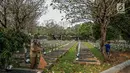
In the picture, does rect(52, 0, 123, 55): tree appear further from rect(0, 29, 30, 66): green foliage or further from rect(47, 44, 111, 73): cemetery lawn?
rect(0, 29, 30, 66): green foliage

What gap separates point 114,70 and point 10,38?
6059 millimetres

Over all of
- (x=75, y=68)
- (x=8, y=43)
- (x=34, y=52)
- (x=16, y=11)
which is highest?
(x=16, y=11)

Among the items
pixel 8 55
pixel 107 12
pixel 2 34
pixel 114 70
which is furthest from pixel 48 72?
pixel 107 12

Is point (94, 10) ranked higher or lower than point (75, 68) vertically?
higher

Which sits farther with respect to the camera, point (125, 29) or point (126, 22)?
point (125, 29)

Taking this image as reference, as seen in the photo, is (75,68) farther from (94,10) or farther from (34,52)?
(94,10)

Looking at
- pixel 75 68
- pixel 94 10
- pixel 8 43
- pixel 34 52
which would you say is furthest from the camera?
pixel 94 10

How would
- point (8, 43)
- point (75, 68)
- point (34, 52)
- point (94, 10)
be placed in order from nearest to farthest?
point (8, 43)
point (34, 52)
point (75, 68)
point (94, 10)

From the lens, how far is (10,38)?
10.9 m

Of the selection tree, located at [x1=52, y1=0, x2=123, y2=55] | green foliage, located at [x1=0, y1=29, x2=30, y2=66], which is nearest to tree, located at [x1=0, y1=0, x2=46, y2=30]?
tree, located at [x1=52, y1=0, x2=123, y2=55]

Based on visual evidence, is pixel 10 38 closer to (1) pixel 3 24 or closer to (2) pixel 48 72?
(2) pixel 48 72

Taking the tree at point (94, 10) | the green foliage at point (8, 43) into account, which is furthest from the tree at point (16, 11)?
the green foliage at point (8, 43)

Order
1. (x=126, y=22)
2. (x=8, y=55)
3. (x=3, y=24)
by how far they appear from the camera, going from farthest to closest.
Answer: (x=126, y=22) < (x=3, y=24) < (x=8, y=55)

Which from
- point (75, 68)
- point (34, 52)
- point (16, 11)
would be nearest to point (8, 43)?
point (34, 52)
